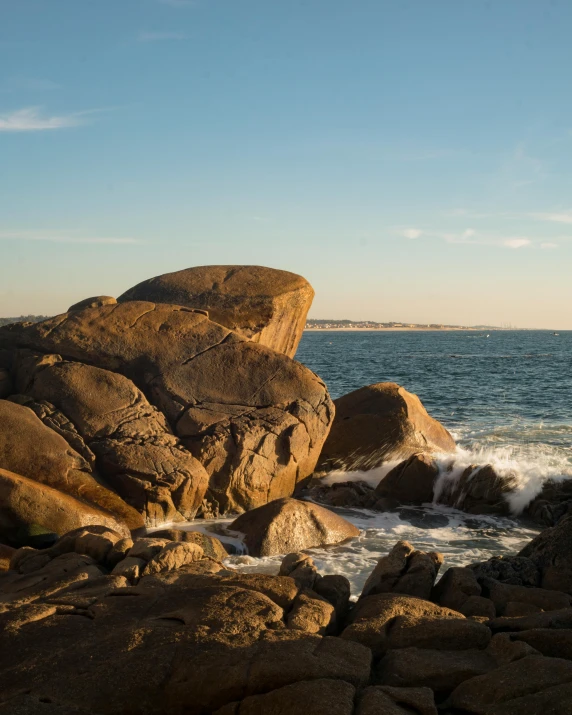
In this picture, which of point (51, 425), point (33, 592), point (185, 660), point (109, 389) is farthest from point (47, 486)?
point (185, 660)

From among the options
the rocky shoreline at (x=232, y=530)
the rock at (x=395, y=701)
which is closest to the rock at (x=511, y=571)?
the rocky shoreline at (x=232, y=530)

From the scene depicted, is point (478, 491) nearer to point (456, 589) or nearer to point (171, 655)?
point (456, 589)

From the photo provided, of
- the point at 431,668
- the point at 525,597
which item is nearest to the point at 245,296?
the point at 525,597

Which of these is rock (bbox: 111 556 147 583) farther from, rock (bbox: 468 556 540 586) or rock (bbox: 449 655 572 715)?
rock (bbox: 449 655 572 715)

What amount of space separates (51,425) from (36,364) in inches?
67.5

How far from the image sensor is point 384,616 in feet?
23.2

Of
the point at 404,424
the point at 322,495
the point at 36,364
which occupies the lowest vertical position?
the point at 322,495

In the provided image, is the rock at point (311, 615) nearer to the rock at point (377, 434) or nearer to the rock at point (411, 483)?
the rock at point (411, 483)

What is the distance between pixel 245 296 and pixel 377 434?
14.8ft

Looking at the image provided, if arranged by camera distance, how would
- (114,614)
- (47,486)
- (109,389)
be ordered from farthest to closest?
(109,389), (47,486), (114,614)

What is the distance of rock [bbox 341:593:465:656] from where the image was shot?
669cm

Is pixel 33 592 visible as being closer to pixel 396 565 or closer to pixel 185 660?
pixel 185 660

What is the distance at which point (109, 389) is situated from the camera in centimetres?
1422

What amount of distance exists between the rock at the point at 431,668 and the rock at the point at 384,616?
346 mm
